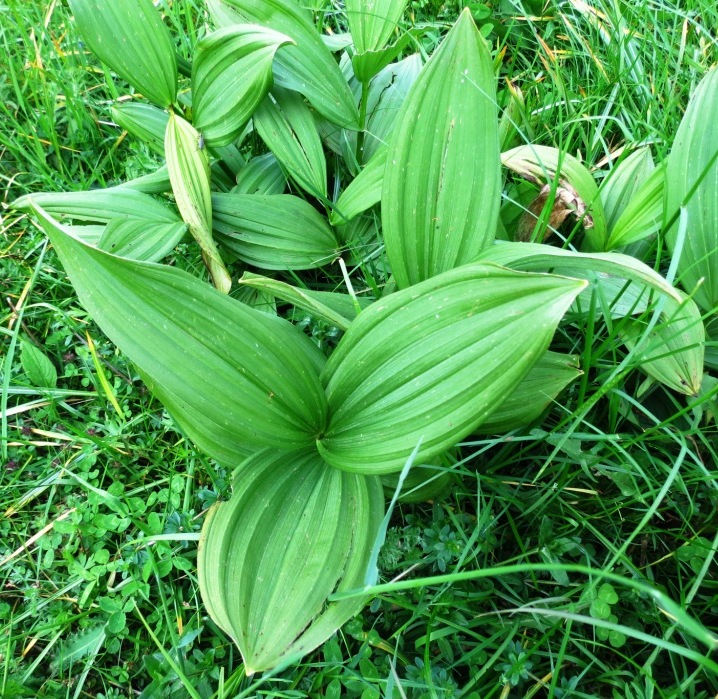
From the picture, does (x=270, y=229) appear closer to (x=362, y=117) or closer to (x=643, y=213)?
(x=362, y=117)

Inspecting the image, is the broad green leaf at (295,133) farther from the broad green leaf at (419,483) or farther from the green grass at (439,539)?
the broad green leaf at (419,483)


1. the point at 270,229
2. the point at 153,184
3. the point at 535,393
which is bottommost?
the point at 535,393

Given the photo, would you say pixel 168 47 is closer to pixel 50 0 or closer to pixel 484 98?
pixel 484 98

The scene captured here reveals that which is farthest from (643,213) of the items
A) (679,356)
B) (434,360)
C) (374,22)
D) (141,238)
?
(141,238)

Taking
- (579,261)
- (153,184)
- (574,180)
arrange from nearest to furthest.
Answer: (579,261), (574,180), (153,184)

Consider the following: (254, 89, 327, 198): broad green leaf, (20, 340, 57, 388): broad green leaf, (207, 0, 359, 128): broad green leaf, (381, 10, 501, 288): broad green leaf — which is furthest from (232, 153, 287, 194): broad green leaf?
(20, 340, 57, 388): broad green leaf

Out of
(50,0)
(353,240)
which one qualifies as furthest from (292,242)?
(50,0)

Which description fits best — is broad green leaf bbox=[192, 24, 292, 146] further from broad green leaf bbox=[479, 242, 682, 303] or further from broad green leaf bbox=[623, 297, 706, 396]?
broad green leaf bbox=[623, 297, 706, 396]

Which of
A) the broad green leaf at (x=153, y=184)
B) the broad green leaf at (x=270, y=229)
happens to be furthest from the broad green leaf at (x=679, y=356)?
the broad green leaf at (x=153, y=184)
